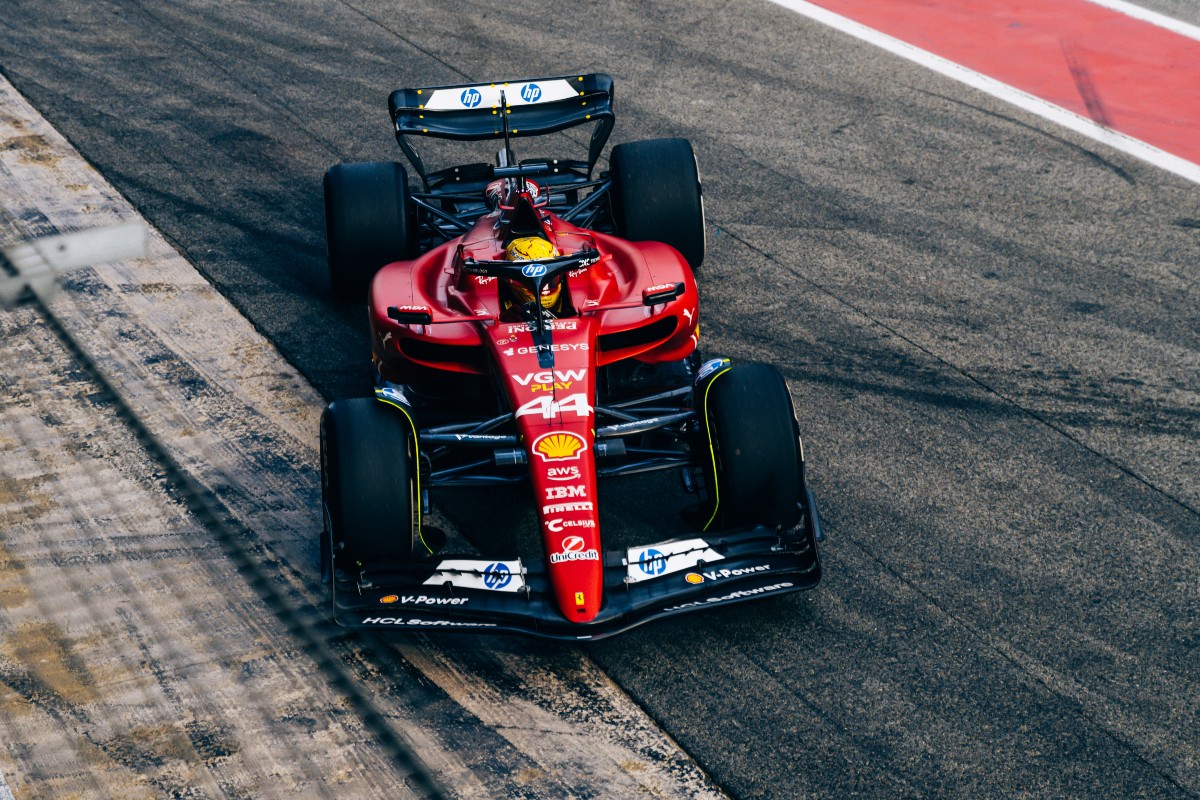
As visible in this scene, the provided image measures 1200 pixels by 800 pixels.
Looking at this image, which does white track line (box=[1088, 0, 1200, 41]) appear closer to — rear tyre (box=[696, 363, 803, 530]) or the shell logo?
rear tyre (box=[696, 363, 803, 530])

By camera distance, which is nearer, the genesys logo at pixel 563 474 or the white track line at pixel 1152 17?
the genesys logo at pixel 563 474

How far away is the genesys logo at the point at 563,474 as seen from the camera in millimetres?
6883

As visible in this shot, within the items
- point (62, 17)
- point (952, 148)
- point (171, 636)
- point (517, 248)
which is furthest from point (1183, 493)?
point (62, 17)

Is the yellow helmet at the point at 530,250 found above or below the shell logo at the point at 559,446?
above

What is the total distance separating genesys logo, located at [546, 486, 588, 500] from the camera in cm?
682

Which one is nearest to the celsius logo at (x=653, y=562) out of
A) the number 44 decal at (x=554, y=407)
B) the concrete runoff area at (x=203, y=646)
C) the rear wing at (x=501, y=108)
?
the concrete runoff area at (x=203, y=646)

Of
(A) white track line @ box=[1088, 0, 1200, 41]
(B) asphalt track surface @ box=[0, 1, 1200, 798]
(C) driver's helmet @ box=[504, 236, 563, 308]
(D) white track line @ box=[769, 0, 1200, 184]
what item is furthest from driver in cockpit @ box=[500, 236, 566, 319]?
(A) white track line @ box=[1088, 0, 1200, 41]

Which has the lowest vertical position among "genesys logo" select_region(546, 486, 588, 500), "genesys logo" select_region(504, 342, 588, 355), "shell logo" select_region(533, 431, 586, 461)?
"genesys logo" select_region(546, 486, 588, 500)

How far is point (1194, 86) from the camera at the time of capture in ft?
43.9

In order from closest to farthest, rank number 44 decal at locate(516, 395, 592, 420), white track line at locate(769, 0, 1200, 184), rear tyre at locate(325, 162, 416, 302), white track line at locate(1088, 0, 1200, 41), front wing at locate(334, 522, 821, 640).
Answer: front wing at locate(334, 522, 821, 640) → number 44 decal at locate(516, 395, 592, 420) → rear tyre at locate(325, 162, 416, 302) → white track line at locate(769, 0, 1200, 184) → white track line at locate(1088, 0, 1200, 41)

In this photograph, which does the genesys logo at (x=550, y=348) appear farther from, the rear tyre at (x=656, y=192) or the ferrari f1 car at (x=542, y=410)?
the rear tyre at (x=656, y=192)

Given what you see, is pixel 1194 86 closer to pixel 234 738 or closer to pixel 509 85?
pixel 509 85

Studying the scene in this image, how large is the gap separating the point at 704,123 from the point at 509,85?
3410 mm

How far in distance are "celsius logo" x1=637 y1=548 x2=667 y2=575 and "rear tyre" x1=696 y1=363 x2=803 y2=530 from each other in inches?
18.3
